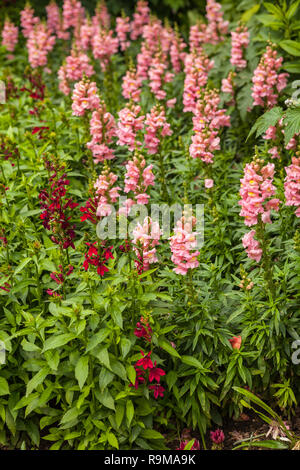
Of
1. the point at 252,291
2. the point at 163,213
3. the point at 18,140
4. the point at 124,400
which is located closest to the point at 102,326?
the point at 124,400

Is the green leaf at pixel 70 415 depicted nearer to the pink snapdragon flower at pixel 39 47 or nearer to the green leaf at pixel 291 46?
the green leaf at pixel 291 46

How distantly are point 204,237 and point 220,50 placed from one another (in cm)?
290

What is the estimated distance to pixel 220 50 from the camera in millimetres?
6652

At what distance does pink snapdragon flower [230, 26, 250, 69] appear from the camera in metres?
5.91

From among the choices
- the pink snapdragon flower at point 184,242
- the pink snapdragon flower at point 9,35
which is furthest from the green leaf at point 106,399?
the pink snapdragon flower at point 9,35

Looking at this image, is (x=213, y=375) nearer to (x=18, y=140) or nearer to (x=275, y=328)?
(x=275, y=328)

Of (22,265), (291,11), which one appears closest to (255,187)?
(22,265)

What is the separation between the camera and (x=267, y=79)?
5141 millimetres

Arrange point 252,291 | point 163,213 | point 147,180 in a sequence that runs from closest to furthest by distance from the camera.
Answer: point 252,291 → point 147,180 → point 163,213

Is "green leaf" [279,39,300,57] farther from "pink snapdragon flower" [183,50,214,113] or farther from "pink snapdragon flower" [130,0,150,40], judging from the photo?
"pink snapdragon flower" [130,0,150,40]

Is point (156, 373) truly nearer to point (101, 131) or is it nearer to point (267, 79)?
point (101, 131)
